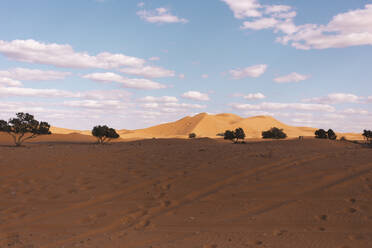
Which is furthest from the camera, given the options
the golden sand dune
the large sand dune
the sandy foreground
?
the golden sand dune

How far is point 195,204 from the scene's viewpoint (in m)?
7.12

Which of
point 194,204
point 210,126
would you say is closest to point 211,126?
point 210,126

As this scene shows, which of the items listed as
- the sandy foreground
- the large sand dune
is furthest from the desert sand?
the large sand dune

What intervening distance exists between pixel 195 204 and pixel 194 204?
22mm

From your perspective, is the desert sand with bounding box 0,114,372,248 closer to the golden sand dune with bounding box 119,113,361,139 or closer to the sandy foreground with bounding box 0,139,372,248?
the sandy foreground with bounding box 0,139,372,248

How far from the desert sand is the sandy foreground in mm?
19

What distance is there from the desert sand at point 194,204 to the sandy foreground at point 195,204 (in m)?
0.02

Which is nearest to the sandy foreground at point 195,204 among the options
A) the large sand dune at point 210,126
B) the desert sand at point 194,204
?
the desert sand at point 194,204

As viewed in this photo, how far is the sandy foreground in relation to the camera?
17.6ft

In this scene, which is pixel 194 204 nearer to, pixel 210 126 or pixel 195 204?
pixel 195 204

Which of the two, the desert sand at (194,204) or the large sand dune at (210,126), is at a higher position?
the large sand dune at (210,126)

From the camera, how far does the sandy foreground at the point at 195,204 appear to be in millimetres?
5367

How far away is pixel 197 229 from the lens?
5.77 m

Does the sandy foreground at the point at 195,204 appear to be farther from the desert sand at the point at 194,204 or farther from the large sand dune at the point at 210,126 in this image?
the large sand dune at the point at 210,126
